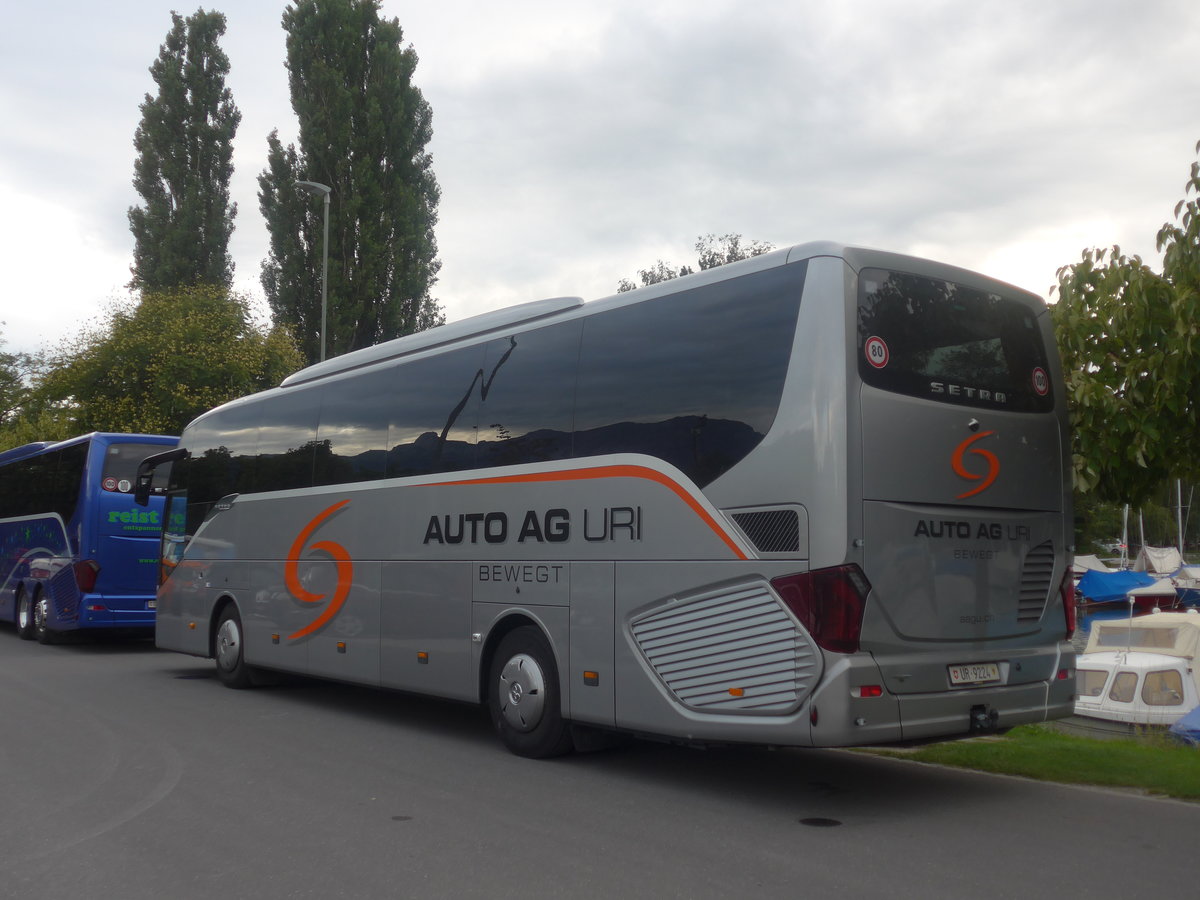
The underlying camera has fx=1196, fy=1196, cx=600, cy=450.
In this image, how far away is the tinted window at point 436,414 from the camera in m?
10.7

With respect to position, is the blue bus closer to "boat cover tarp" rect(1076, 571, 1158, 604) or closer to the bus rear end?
the bus rear end

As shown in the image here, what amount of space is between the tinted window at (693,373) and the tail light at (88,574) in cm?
1351

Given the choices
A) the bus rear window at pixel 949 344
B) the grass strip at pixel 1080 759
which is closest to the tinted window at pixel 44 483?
the grass strip at pixel 1080 759

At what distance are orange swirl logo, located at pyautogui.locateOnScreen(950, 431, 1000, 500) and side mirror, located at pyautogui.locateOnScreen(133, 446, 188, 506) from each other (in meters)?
11.8

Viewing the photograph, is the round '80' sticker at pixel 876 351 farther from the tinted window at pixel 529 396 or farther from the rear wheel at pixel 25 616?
the rear wheel at pixel 25 616

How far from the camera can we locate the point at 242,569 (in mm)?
14602

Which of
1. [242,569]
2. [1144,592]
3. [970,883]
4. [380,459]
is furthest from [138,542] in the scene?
[1144,592]

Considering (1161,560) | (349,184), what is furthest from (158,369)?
(1161,560)

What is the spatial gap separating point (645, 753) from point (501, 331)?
12.7 feet

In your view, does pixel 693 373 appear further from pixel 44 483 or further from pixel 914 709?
pixel 44 483

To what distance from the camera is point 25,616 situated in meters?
22.9

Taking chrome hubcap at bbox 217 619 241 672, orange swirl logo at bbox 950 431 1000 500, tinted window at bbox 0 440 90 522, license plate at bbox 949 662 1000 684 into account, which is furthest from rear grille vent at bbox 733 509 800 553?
tinted window at bbox 0 440 90 522

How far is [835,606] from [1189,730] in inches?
220

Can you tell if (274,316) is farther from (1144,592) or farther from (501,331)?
(1144,592)
